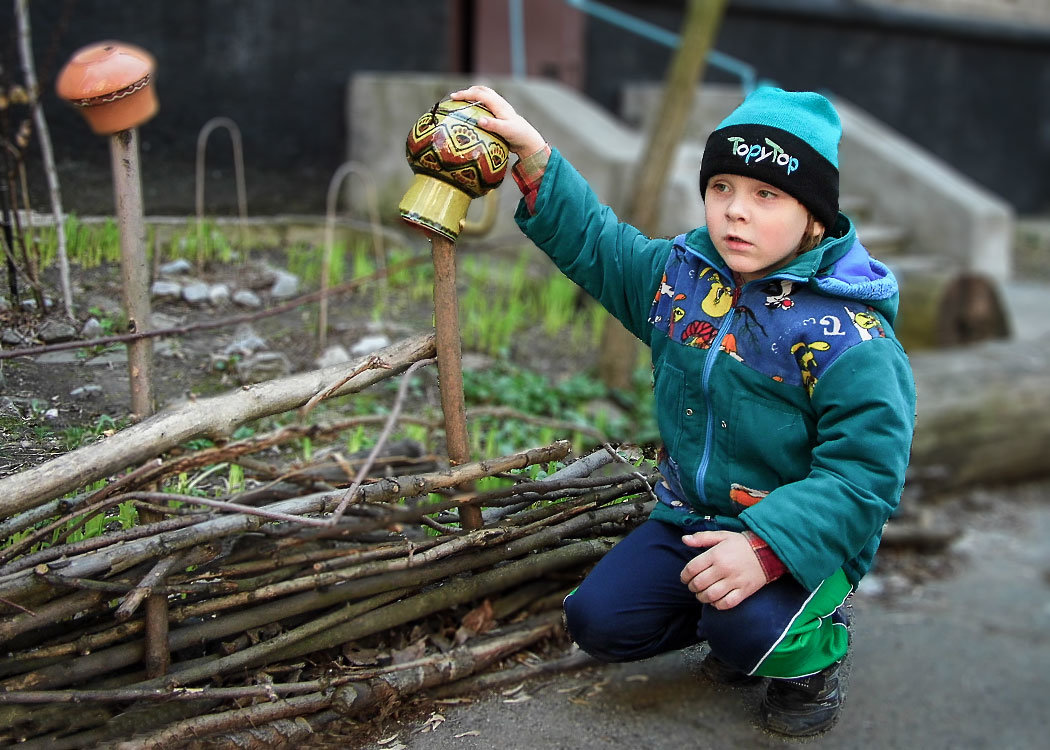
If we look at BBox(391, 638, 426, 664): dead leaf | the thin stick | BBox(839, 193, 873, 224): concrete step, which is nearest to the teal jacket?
the thin stick

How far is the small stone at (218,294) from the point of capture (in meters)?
2.59

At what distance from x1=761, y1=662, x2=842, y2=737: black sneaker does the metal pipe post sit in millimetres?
1374

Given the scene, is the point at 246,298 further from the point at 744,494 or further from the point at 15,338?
the point at 744,494

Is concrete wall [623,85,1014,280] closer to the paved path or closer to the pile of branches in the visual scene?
the paved path

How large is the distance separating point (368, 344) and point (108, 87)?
120cm

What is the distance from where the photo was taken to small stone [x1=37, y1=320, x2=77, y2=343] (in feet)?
7.11

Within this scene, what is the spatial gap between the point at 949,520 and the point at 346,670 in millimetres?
4159

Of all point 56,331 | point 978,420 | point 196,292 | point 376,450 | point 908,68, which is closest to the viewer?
point 376,450

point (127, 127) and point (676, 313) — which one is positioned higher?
point (127, 127)

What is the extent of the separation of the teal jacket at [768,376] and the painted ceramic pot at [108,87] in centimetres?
80

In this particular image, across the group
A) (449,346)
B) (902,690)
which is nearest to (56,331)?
(449,346)

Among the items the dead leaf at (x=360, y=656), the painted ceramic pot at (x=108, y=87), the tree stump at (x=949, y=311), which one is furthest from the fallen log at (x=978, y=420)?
the painted ceramic pot at (x=108, y=87)

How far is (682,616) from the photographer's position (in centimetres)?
210

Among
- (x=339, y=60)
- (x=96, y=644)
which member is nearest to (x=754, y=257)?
(x=96, y=644)
